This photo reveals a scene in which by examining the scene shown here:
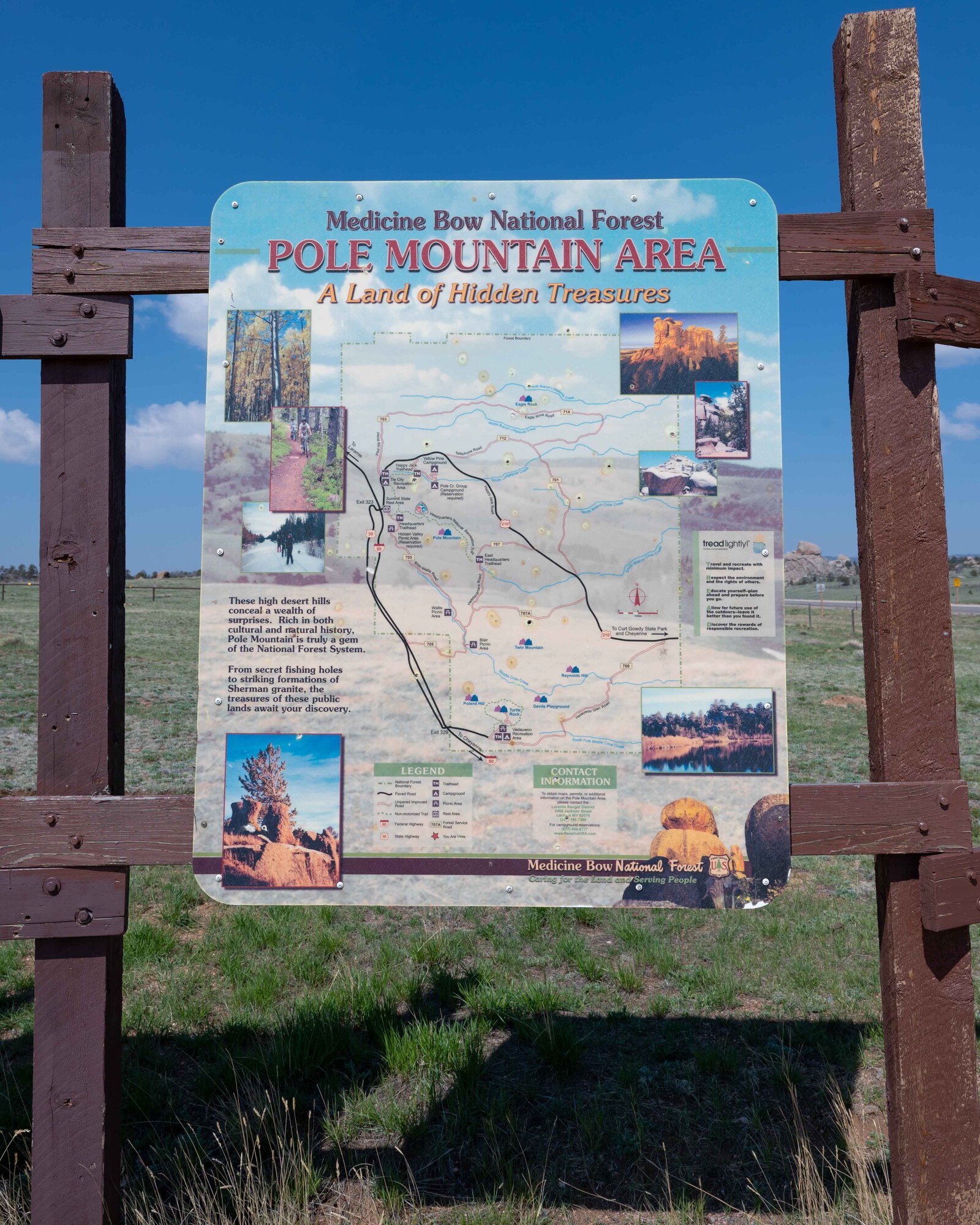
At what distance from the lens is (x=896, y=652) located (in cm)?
272

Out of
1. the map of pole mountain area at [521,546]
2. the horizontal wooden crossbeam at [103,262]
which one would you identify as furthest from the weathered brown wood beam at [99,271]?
the map of pole mountain area at [521,546]

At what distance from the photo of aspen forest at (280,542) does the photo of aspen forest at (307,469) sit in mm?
45

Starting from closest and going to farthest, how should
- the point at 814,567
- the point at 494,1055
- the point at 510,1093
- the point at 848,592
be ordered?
the point at 510,1093, the point at 494,1055, the point at 848,592, the point at 814,567

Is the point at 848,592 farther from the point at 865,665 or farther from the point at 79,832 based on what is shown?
the point at 79,832

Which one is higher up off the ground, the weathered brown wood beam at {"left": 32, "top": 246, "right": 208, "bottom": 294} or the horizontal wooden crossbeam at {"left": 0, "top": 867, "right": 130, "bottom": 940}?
the weathered brown wood beam at {"left": 32, "top": 246, "right": 208, "bottom": 294}

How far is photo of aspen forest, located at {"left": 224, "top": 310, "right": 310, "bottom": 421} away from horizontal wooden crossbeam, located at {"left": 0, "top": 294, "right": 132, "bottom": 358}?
0.36 metres

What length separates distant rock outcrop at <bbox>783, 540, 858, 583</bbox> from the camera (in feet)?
345

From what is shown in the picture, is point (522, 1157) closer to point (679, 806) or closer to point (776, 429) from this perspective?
point (679, 806)

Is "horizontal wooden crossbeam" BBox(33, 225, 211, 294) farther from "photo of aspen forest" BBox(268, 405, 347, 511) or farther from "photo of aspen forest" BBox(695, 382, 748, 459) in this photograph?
"photo of aspen forest" BBox(695, 382, 748, 459)

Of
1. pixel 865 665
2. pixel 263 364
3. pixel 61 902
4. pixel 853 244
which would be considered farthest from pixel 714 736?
pixel 61 902

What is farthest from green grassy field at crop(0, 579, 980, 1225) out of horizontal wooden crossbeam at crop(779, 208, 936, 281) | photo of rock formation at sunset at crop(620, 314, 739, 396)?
horizontal wooden crossbeam at crop(779, 208, 936, 281)

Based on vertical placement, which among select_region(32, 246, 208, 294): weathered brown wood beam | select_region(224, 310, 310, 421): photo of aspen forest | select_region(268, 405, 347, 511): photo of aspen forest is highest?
select_region(32, 246, 208, 294): weathered brown wood beam

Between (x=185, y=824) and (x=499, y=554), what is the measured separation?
1425 millimetres

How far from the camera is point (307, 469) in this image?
2.74 metres
